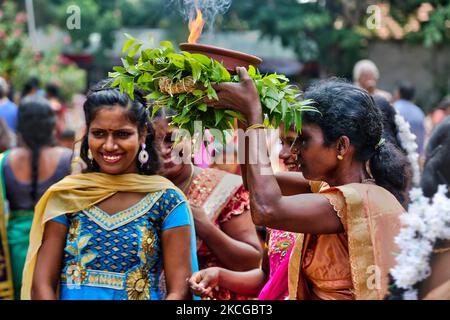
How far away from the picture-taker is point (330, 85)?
320 centimetres

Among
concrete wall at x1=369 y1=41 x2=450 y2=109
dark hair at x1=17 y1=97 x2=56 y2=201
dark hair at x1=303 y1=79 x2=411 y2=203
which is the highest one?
dark hair at x1=303 y1=79 x2=411 y2=203

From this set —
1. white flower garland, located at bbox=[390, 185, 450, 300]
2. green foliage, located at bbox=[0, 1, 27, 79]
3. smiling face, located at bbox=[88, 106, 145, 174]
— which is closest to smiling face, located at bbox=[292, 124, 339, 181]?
white flower garland, located at bbox=[390, 185, 450, 300]

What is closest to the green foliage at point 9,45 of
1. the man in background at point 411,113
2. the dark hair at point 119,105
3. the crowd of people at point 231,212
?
the man in background at point 411,113

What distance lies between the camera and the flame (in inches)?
126

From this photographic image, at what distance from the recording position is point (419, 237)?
2.59 meters

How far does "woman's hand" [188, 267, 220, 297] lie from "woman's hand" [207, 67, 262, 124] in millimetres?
985

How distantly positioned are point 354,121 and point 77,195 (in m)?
1.43

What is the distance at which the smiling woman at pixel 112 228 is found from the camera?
3543mm

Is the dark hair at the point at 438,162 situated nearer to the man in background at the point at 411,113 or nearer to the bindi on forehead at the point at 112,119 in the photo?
the bindi on forehead at the point at 112,119

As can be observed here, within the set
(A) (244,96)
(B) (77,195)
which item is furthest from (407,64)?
(A) (244,96)

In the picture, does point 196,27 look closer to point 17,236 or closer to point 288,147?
point 288,147

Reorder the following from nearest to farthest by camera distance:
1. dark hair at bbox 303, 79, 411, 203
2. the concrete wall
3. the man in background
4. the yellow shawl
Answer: dark hair at bbox 303, 79, 411, 203 < the yellow shawl < the man in background < the concrete wall

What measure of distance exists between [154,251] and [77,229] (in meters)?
0.38

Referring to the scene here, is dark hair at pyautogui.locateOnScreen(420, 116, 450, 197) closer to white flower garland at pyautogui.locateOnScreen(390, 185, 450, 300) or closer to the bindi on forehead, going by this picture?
the bindi on forehead
